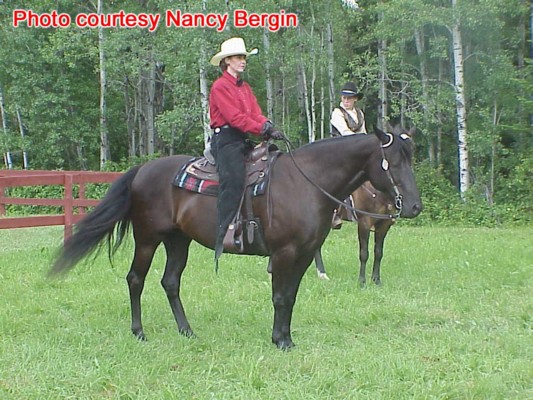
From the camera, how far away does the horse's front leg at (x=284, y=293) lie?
17.4 feet

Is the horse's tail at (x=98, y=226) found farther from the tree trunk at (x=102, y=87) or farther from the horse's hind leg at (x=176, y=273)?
the tree trunk at (x=102, y=87)

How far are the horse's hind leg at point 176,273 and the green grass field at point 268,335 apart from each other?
6.1 inches

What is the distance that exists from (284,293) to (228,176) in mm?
1139

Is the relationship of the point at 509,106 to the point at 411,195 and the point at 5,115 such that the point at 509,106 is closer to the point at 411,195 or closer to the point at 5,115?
the point at 411,195

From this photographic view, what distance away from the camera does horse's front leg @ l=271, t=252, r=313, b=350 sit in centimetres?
532

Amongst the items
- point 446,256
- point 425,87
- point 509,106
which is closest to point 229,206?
point 446,256

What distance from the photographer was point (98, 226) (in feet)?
19.0

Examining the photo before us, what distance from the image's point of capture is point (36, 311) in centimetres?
643

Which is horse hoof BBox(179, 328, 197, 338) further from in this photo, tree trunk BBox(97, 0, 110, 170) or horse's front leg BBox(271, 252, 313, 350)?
Result: tree trunk BBox(97, 0, 110, 170)
